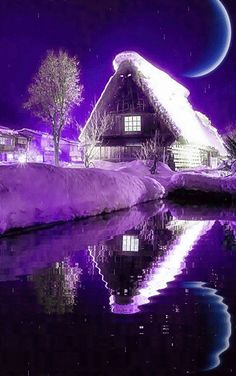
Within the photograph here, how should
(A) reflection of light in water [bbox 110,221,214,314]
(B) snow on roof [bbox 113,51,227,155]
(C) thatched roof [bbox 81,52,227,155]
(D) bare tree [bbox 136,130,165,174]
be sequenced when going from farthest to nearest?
(B) snow on roof [bbox 113,51,227,155], (C) thatched roof [bbox 81,52,227,155], (D) bare tree [bbox 136,130,165,174], (A) reflection of light in water [bbox 110,221,214,314]

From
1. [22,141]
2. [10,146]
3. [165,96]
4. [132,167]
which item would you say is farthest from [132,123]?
[22,141]

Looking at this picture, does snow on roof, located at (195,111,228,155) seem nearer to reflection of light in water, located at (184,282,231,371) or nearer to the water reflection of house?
the water reflection of house

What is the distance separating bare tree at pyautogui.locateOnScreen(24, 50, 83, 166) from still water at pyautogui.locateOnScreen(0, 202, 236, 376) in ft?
83.8

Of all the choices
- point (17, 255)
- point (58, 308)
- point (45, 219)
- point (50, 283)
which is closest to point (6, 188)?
point (45, 219)

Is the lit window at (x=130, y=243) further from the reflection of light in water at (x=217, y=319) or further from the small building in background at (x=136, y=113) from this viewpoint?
the small building in background at (x=136, y=113)

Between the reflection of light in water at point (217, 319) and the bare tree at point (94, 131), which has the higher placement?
the bare tree at point (94, 131)

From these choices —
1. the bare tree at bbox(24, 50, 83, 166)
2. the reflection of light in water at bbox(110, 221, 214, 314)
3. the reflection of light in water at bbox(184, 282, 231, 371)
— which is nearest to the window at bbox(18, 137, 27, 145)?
the bare tree at bbox(24, 50, 83, 166)

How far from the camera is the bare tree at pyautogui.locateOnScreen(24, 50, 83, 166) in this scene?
3172 cm

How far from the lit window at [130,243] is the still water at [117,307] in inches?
0.7

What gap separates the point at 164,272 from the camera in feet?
17.1

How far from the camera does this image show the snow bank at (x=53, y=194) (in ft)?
28.0

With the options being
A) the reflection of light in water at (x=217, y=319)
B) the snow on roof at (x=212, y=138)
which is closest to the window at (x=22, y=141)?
the snow on roof at (x=212, y=138)

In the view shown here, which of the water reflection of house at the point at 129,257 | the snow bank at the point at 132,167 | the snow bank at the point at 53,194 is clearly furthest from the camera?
the snow bank at the point at 132,167

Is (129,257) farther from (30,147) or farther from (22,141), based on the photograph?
(22,141)
